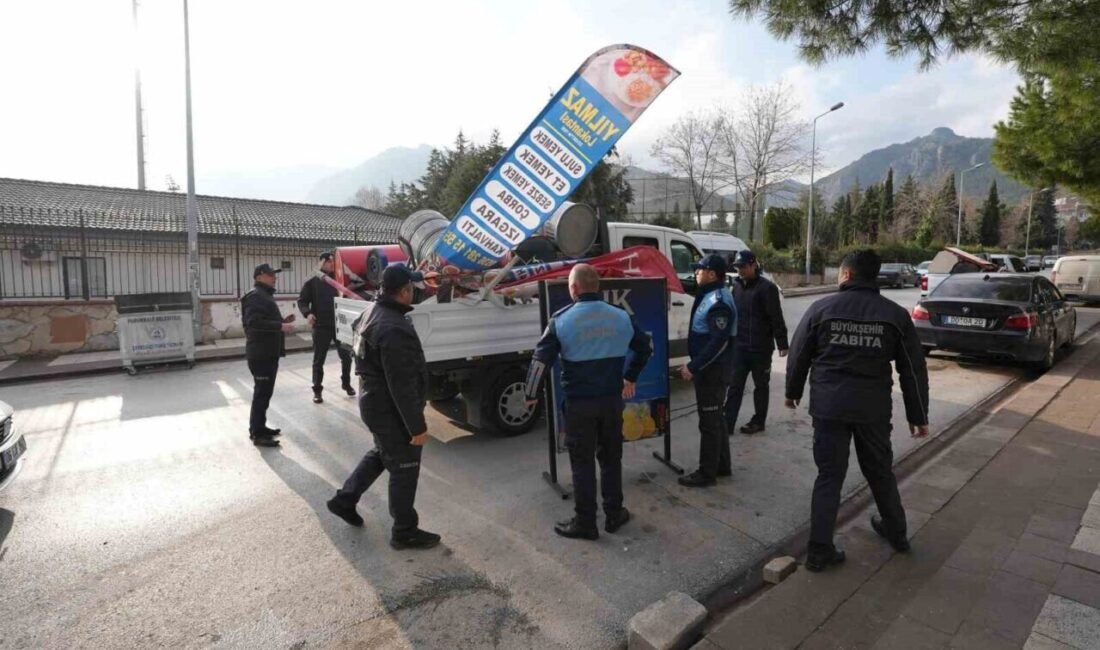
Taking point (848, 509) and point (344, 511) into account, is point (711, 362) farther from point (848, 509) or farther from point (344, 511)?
point (344, 511)

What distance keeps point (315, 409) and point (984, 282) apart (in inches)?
395

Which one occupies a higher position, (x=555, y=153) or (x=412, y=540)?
(x=555, y=153)

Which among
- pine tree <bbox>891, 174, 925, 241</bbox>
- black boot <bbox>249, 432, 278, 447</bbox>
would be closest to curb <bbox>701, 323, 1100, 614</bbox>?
black boot <bbox>249, 432, 278, 447</bbox>

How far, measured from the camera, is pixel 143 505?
4.09 metres

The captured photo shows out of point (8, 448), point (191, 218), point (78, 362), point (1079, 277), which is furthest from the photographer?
point (1079, 277)

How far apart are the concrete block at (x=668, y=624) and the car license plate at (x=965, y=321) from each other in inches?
318

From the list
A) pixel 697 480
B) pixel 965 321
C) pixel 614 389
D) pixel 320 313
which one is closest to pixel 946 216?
pixel 965 321

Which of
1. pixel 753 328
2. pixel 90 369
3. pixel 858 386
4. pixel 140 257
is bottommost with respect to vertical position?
pixel 90 369

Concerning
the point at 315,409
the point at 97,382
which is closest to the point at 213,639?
the point at 315,409

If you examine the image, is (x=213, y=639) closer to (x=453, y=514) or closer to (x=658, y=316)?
(x=453, y=514)

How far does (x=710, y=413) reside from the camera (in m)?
4.30

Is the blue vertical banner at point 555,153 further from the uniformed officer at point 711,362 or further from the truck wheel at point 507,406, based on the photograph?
the uniformed officer at point 711,362

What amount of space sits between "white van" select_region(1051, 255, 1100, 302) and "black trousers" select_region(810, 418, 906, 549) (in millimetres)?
22776

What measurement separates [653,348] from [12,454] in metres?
4.57
